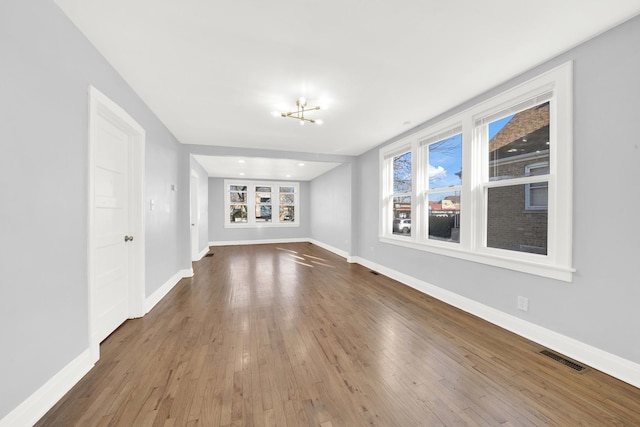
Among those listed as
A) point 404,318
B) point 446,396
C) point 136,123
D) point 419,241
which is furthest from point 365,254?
point 136,123

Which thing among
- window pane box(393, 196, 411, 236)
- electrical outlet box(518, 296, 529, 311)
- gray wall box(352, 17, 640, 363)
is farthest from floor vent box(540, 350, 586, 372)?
window pane box(393, 196, 411, 236)

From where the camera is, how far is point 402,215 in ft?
14.5

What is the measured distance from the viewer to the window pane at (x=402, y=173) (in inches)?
165

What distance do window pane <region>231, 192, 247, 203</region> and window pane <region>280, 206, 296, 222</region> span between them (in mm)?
1437

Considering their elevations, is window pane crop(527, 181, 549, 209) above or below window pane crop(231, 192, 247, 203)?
below

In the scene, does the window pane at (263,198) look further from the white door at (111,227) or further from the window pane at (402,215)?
the white door at (111,227)

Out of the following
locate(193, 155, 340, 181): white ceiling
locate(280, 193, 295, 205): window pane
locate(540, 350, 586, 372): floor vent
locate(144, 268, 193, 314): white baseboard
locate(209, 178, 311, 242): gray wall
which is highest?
locate(193, 155, 340, 181): white ceiling

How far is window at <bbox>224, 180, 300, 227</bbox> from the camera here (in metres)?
8.77

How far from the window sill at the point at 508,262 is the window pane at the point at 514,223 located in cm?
17

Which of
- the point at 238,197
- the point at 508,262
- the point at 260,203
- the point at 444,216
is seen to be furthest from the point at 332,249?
the point at 508,262

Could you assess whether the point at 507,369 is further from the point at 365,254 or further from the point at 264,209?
the point at 264,209

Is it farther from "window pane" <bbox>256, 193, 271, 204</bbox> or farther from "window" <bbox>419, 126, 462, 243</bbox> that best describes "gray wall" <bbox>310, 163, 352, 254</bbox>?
"window" <bbox>419, 126, 462, 243</bbox>

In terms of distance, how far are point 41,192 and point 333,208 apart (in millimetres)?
6269

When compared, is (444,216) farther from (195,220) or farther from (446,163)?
(195,220)
